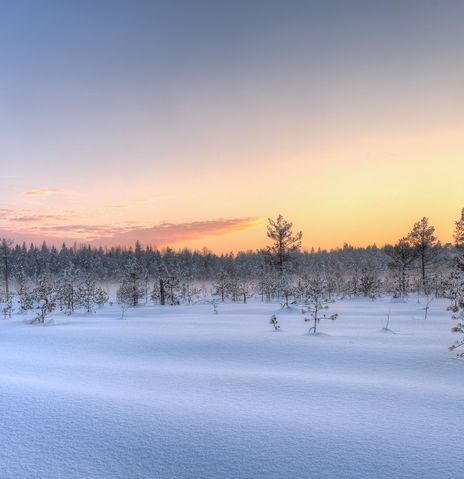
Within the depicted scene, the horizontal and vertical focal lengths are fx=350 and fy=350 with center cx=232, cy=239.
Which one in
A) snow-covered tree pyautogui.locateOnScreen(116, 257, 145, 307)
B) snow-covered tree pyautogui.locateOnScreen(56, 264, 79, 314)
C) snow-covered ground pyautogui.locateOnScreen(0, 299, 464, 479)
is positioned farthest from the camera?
snow-covered tree pyautogui.locateOnScreen(116, 257, 145, 307)

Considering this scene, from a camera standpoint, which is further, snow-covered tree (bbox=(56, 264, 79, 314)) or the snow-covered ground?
snow-covered tree (bbox=(56, 264, 79, 314))

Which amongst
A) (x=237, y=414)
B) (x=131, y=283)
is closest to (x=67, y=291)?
(x=131, y=283)

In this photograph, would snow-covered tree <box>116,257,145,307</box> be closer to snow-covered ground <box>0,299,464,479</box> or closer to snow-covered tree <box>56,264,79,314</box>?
snow-covered tree <box>56,264,79,314</box>

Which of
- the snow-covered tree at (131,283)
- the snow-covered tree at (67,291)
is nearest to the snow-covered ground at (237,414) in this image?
the snow-covered tree at (67,291)

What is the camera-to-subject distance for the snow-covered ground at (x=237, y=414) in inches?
109

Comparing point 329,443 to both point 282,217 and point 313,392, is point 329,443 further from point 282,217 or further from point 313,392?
point 282,217

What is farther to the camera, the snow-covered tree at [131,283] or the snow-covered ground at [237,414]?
the snow-covered tree at [131,283]

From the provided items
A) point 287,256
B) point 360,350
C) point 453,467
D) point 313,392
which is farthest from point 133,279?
point 453,467

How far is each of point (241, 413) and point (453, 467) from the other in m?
1.95

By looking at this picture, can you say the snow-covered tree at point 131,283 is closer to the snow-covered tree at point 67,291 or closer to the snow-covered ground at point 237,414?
the snow-covered tree at point 67,291

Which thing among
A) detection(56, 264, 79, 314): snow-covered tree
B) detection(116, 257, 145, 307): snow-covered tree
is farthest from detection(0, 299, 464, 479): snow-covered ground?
detection(116, 257, 145, 307): snow-covered tree

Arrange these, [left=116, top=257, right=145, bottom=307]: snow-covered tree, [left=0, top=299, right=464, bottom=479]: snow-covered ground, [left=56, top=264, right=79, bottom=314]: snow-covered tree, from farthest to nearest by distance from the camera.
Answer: [left=116, top=257, right=145, bottom=307]: snow-covered tree
[left=56, top=264, right=79, bottom=314]: snow-covered tree
[left=0, top=299, right=464, bottom=479]: snow-covered ground

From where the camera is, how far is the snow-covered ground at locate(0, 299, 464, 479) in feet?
9.11

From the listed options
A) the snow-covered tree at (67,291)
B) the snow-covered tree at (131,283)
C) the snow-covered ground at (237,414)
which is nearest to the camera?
the snow-covered ground at (237,414)
